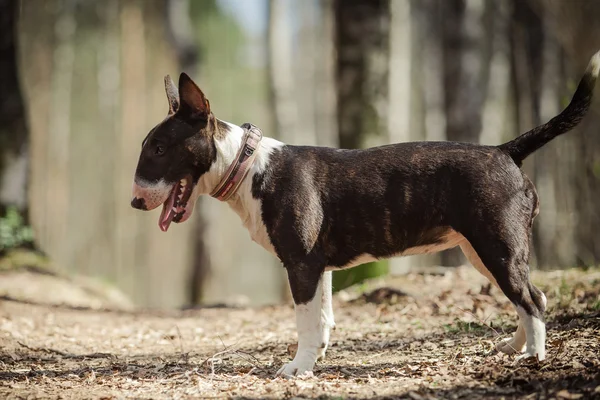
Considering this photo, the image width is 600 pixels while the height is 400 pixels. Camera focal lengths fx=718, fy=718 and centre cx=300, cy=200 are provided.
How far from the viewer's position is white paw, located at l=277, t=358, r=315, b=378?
533 centimetres

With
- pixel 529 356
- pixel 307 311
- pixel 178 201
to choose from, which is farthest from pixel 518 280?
pixel 178 201

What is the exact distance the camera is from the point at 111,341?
24.6ft

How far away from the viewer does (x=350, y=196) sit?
18.6ft

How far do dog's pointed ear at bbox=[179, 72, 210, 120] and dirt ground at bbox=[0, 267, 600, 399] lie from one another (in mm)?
1935

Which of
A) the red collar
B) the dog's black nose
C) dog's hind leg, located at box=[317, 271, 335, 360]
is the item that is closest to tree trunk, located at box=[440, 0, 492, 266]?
dog's hind leg, located at box=[317, 271, 335, 360]

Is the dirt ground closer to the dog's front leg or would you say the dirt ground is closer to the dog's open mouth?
the dog's front leg

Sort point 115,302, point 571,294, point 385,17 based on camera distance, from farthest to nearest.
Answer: point 115,302, point 385,17, point 571,294

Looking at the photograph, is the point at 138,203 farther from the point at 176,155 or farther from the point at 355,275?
the point at 355,275

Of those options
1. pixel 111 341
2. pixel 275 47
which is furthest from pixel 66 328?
pixel 275 47

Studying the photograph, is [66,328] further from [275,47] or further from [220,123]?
[275,47]

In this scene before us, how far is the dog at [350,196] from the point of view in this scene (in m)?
5.34

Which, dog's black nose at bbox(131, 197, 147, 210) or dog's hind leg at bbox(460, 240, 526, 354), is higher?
dog's black nose at bbox(131, 197, 147, 210)

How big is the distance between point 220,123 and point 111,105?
110 feet

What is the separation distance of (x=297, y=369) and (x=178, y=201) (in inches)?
63.9
